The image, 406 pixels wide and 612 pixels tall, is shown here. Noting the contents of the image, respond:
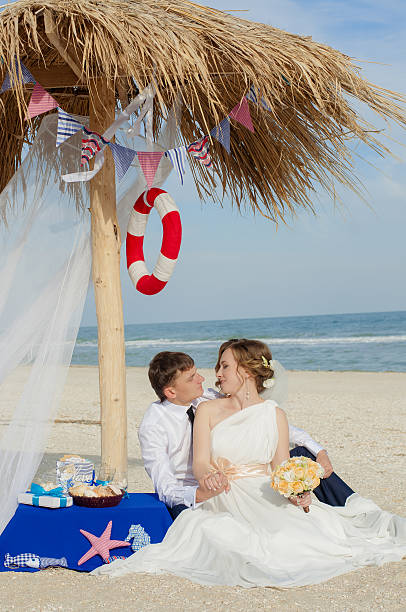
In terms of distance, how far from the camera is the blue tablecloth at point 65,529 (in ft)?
10.3

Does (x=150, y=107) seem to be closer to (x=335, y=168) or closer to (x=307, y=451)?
(x=335, y=168)

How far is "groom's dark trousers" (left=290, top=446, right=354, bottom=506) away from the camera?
3.60 meters

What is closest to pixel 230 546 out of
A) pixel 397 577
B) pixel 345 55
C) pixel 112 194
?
pixel 397 577

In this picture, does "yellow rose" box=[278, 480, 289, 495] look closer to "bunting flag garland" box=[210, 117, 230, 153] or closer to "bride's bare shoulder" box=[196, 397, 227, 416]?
"bride's bare shoulder" box=[196, 397, 227, 416]

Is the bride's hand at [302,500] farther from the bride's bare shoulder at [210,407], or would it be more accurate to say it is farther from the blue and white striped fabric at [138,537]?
the blue and white striped fabric at [138,537]

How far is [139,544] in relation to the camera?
318cm

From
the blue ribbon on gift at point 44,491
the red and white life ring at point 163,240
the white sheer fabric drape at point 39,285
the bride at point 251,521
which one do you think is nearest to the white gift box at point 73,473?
the blue ribbon on gift at point 44,491

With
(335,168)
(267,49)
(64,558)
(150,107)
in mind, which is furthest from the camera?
(335,168)

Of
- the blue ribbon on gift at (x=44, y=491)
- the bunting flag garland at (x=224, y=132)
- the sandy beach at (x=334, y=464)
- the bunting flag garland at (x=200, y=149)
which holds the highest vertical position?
the bunting flag garland at (x=224, y=132)

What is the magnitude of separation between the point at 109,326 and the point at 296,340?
28605 mm

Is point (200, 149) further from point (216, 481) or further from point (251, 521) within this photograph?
point (251, 521)

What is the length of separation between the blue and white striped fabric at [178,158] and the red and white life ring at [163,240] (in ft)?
0.49

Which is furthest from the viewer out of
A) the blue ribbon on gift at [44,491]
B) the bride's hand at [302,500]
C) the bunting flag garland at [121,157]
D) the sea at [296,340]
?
the sea at [296,340]

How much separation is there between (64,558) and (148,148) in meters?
2.17
